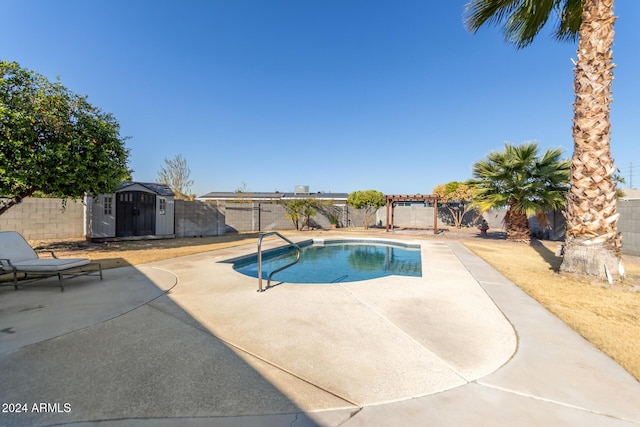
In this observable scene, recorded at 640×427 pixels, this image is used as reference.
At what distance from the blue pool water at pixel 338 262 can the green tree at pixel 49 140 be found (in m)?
5.61

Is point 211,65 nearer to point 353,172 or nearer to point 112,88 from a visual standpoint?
point 112,88

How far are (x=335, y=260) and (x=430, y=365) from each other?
685 cm

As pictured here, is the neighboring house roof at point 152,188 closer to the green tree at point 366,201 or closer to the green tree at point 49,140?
the green tree at point 49,140

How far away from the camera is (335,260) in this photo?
9.16m

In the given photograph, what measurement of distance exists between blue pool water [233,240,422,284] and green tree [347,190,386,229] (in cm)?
776

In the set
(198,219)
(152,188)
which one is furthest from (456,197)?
(152,188)

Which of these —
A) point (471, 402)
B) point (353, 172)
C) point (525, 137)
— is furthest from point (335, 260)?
point (353, 172)

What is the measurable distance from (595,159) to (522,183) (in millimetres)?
6158

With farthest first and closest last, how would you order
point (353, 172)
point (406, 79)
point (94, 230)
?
point (353, 172)
point (406, 79)
point (94, 230)

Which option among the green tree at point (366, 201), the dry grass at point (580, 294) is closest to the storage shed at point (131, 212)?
the dry grass at point (580, 294)

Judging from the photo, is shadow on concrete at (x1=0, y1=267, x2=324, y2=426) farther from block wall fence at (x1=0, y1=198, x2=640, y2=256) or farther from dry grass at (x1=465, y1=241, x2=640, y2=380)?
block wall fence at (x1=0, y1=198, x2=640, y2=256)

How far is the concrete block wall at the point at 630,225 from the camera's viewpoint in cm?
854

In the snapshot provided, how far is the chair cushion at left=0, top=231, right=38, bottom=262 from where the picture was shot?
4851mm

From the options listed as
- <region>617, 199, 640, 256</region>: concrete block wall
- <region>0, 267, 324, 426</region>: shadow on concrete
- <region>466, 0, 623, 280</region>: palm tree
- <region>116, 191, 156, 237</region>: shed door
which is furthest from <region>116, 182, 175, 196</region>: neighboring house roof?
<region>617, 199, 640, 256</region>: concrete block wall
